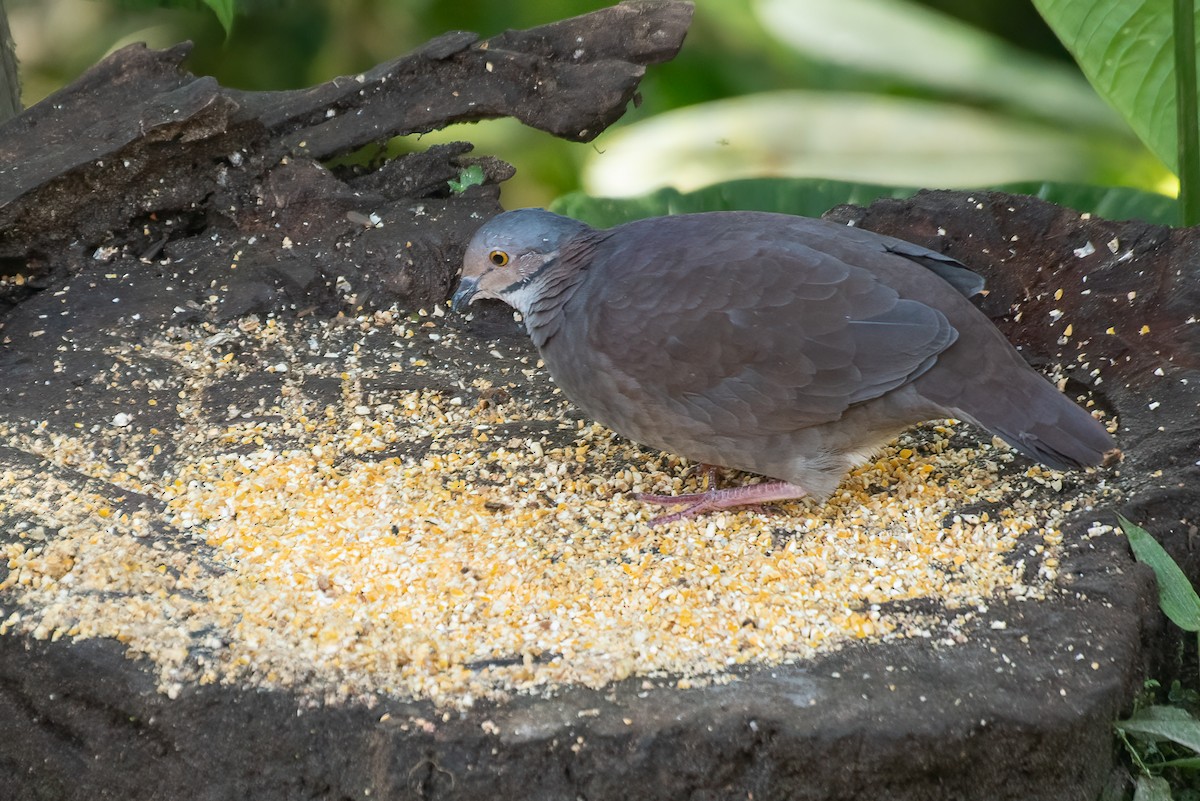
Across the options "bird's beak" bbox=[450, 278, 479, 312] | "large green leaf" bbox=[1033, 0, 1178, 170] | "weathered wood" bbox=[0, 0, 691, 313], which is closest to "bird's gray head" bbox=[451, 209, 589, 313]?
"bird's beak" bbox=[450, 278, 479, 312]

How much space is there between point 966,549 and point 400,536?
1246 millimetres

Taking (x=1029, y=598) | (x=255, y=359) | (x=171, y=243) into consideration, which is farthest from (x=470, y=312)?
(x=1029, y=598)

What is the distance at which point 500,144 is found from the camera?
5.70m

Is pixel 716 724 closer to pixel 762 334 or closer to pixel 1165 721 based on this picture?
pixel 1165 721

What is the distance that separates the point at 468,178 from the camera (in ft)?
13.4

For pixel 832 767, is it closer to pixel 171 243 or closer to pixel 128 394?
pixel 128 394

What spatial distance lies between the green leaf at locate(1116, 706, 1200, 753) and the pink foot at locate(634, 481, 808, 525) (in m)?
0.91

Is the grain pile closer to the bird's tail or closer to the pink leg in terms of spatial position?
the pink leg

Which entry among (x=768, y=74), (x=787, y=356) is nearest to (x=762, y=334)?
(x=787, y=356)

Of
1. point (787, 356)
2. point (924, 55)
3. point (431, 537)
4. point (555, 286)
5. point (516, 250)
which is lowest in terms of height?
point (431, 537)

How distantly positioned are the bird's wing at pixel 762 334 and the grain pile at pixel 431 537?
1.01ft

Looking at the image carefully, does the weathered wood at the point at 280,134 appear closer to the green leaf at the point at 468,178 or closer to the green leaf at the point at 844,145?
the green leaf at the point at 468,178

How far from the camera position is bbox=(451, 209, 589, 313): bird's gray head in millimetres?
3170

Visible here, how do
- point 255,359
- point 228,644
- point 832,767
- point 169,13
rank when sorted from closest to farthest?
point 832,767 < point 228,644 < point 255,359 < point 169,13
